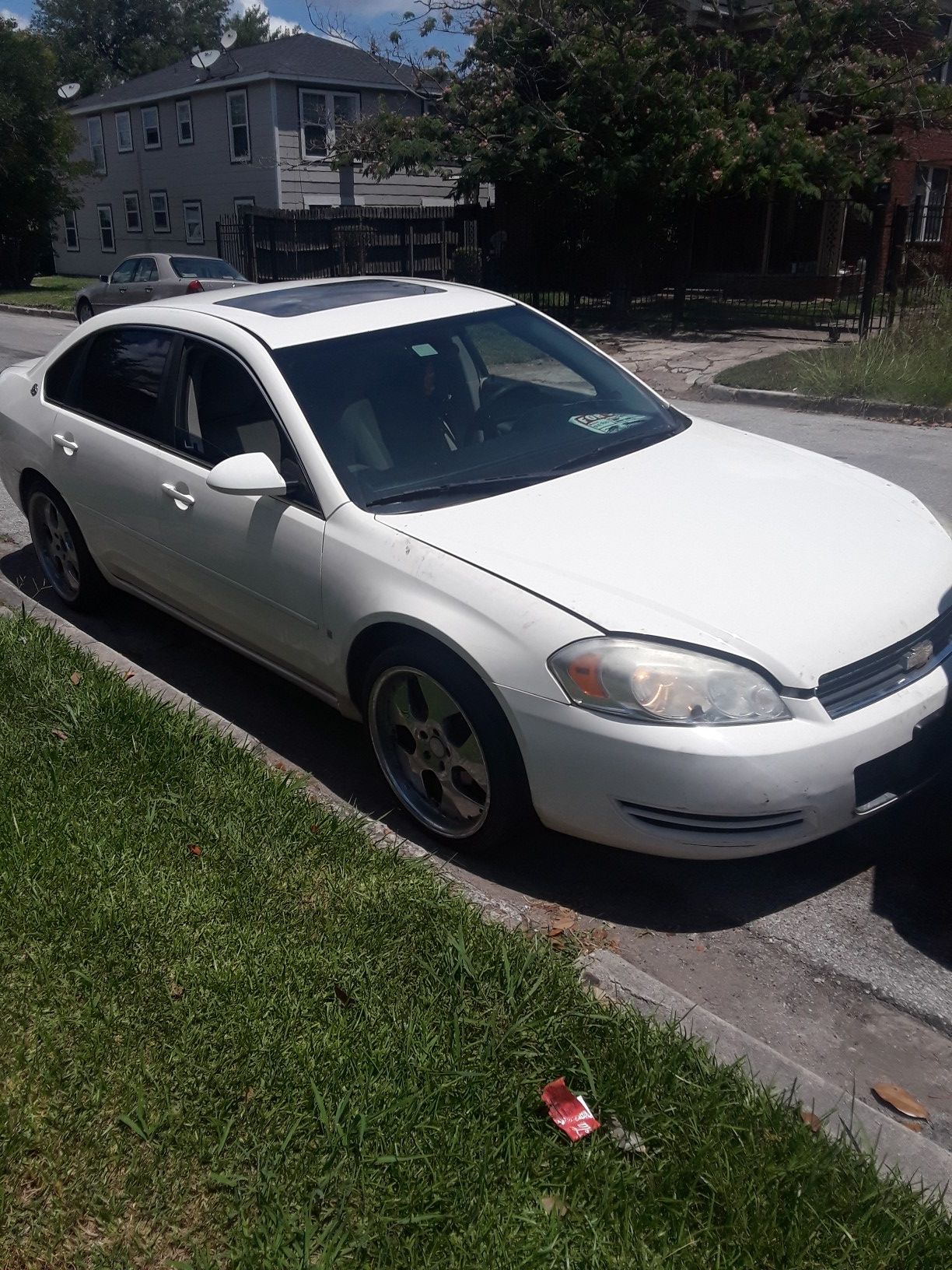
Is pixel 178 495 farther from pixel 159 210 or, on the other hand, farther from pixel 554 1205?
pixel 159 210

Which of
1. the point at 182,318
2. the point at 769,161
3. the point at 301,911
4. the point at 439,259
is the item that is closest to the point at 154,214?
the point at 439,259

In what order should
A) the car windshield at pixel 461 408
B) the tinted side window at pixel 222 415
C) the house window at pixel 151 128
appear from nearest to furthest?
1. the car windshield at pixel 461 408
2. the tinted side window at pixel 222 415
3. the house window at pixel 151 128

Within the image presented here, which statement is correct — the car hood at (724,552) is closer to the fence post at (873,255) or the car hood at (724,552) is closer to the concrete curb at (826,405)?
the concrete curb at (826,405)

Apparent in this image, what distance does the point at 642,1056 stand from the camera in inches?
103

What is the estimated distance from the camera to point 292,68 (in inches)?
1268

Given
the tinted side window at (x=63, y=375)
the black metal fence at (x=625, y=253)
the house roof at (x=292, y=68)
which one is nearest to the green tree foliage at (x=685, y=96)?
the black metal fence at (x=625, y=253)

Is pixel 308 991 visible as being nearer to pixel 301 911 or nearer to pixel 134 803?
pixel 301 911

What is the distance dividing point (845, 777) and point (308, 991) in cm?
152

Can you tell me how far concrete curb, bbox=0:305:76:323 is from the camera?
85.7 feet

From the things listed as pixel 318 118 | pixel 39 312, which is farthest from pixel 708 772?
pixel 318 118

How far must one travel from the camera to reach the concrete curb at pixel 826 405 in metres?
11.0

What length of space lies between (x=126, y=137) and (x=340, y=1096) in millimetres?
42864

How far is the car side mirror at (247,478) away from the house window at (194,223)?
3525 centimetres

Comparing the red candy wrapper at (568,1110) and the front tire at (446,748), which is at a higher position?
the front tire at (446,748)
